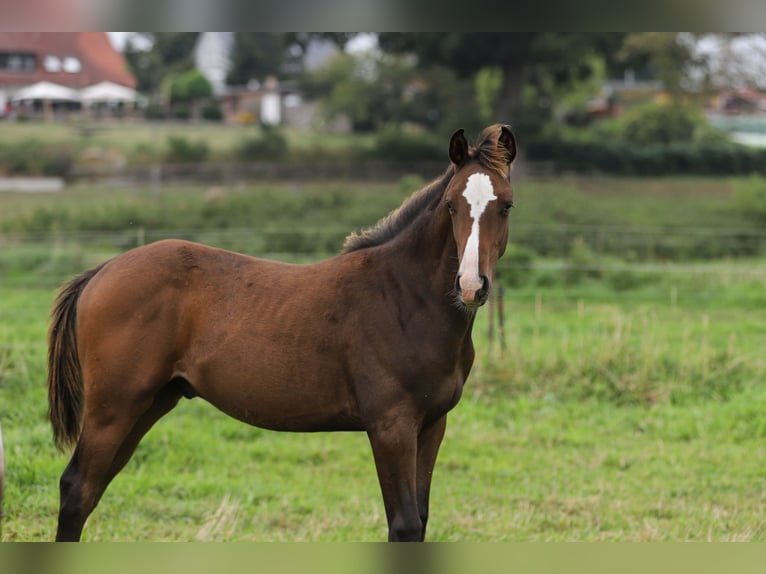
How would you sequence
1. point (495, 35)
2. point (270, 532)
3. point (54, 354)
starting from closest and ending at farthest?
point (54, 354) < point (270, 532) < point (495, 35)

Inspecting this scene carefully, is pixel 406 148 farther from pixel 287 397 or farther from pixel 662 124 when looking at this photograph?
pixel 287 397

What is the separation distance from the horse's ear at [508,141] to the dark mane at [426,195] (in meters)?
0.02

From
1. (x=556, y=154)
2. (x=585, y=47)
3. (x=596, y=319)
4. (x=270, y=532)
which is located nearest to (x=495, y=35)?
(x=585, y=47)

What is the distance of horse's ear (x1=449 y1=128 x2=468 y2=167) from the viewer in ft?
11.9

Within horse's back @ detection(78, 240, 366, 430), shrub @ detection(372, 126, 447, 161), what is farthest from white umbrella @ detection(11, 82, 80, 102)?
horse's back @ detection(78, 240, 366, 430)

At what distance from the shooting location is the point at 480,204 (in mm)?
3543

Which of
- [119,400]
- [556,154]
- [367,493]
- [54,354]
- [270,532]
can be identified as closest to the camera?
[119,400]

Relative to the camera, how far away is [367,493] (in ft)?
21.9

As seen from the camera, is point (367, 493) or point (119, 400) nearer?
point (119, 400)

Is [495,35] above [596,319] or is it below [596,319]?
above

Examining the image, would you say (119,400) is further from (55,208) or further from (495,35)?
(495,35)

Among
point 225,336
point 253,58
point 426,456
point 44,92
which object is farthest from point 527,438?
point 253,58

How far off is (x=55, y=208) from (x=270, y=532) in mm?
14650

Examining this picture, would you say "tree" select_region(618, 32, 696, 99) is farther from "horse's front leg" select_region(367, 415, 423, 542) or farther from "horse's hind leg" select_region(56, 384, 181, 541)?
"horse's hind leg" select_region(56, 384, 181, 541)
